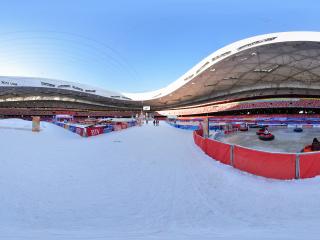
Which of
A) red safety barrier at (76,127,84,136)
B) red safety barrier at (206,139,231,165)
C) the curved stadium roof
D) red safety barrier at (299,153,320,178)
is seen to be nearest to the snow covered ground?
red safety barrier at (299,153,320,178)

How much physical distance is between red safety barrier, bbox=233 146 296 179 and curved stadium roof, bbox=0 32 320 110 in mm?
23551

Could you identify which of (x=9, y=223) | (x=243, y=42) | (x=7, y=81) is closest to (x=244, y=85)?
(x=243, y=42)

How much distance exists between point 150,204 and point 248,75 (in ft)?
148

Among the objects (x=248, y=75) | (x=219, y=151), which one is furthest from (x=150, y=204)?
(x=248, y=75)

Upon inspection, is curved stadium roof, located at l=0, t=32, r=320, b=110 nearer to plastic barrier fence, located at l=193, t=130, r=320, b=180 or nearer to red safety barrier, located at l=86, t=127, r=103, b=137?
red safety barrier, located at l=86, t=127, r=103, b=137

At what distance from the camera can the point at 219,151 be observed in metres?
8.75

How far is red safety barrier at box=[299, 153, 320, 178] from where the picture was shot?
19.5ft

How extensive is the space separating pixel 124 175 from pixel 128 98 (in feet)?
244

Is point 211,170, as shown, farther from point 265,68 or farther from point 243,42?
point 265,68

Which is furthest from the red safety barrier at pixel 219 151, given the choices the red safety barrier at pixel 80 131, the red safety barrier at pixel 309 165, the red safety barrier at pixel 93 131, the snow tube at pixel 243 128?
the snow tube at pixel 243 128

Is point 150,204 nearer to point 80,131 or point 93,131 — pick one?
point 80,131

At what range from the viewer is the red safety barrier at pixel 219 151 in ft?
26.5

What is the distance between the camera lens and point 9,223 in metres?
3.62

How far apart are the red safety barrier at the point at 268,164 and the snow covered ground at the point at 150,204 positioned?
1.12 feet
